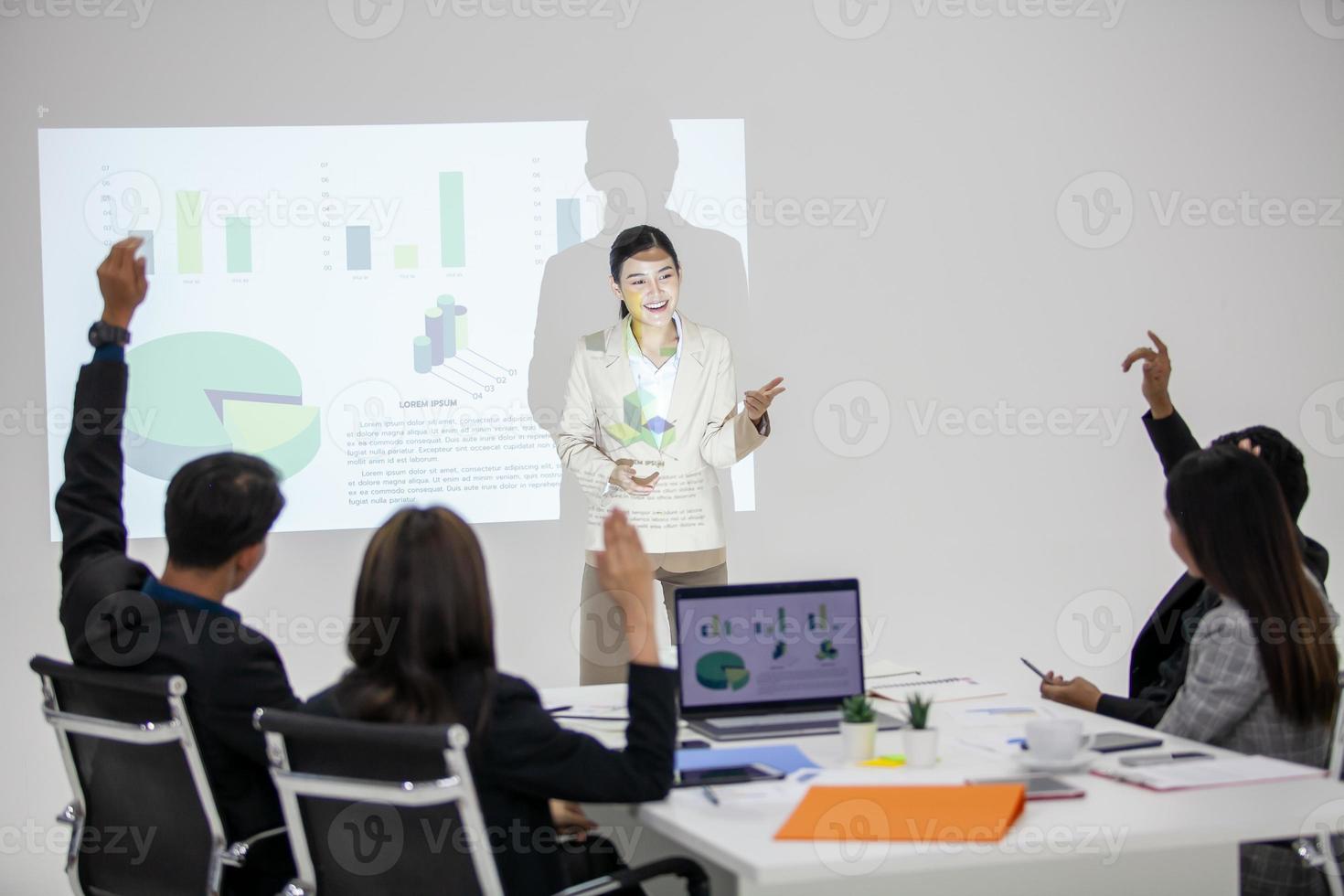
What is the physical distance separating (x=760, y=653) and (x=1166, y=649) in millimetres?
979

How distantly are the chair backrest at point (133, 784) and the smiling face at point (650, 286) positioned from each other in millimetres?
2508

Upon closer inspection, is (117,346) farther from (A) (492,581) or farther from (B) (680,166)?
(B) (680,166)

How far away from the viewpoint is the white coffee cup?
6.61ft

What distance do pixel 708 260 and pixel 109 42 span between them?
2210mm

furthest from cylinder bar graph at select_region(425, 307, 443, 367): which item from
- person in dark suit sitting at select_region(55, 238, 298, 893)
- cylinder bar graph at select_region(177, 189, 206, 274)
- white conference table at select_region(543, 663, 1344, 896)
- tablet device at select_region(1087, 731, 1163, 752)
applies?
tablet device at select_region(1087, 731, 1163, 752)

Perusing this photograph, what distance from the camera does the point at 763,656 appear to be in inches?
99.0

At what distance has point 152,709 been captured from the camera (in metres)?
1.94

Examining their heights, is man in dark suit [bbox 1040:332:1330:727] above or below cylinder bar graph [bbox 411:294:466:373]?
below

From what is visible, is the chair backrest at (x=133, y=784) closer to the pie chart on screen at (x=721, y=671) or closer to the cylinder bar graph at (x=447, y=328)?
the pie chart on screen at (x=721, y=671)

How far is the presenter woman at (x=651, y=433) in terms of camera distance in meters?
4.17

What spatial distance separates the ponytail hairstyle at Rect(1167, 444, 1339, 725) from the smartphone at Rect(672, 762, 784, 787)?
855 millimetres

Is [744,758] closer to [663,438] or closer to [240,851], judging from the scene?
[240,851]

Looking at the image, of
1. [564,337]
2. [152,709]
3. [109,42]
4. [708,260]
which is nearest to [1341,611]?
[708,260]

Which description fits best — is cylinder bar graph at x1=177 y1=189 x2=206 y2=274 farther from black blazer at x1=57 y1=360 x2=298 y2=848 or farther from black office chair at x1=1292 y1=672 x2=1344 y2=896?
black office chair at x1=1292 y1=672 x2=1344 y2=896
